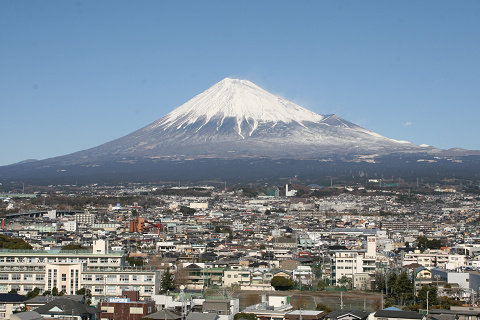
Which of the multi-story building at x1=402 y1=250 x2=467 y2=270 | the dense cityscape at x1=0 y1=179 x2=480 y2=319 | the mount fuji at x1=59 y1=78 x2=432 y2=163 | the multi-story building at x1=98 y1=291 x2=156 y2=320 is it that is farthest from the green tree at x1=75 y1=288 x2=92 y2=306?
the mount fuji at x1=59 y1=78 x2=432 y2=163

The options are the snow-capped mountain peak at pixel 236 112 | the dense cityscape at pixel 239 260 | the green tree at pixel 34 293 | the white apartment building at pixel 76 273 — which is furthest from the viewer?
the snow-capped mountain peak at pixel 236 112

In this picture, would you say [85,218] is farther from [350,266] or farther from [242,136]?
[242,136]

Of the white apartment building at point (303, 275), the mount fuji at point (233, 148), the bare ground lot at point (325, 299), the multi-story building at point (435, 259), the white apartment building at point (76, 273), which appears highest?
the mount fuji at point (233, 148)

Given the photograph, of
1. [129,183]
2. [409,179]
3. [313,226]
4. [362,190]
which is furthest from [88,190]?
[313,226]

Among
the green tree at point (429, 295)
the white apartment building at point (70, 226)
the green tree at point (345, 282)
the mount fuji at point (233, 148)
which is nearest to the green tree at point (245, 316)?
the green tree at point (429, 295)

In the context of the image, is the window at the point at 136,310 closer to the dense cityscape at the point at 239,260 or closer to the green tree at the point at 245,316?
the dense cityscape at the point at 239,260

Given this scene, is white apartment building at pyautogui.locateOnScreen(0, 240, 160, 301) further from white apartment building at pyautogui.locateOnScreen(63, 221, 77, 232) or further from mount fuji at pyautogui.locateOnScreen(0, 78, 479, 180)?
mount fuji at pyautogui.locateOnScreen(0, 78, 479, 180)
